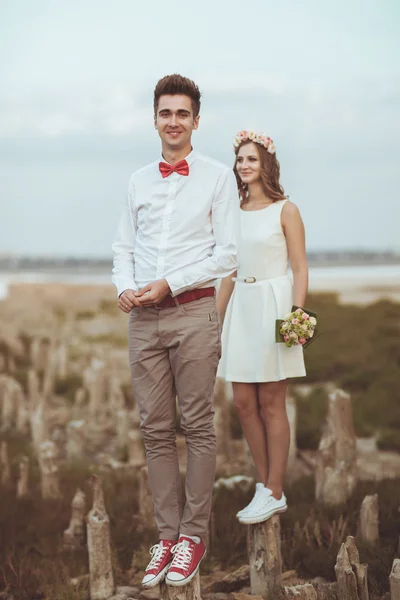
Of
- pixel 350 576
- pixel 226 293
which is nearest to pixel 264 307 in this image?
pixel 226 293

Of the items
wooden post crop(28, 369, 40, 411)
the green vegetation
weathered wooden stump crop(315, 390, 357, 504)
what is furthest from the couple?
wooden post crop(28, 369, 40, 411)

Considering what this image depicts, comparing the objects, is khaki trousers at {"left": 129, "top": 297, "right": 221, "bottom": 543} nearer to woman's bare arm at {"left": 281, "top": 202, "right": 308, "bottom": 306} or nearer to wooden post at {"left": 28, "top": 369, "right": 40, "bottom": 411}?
woman's bare arm at {"left": 281, "top": 202, "right": 308, "bottom": 306}

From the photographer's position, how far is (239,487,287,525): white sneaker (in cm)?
414

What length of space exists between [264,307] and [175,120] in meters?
1.08

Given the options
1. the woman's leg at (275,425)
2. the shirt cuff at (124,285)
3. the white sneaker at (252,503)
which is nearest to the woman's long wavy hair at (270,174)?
the woman's leg at (275,425)

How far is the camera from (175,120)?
147 inches

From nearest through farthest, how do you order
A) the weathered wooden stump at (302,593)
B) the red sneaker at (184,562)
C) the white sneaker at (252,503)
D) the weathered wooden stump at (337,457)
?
1. the weathered wooden stump at (302,593)
2. the red sneaker at (184,562)
3. the white sneaker at (252,503)
4. the weathered wooden stump at (337,457)

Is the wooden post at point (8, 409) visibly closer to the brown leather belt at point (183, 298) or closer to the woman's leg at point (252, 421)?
the woman's leg at point (252, 421)

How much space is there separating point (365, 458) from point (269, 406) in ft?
8.83

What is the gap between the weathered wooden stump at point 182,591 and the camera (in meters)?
3.69

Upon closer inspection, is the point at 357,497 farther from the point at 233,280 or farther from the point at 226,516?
the point at 233,280

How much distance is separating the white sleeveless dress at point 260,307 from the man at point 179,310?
0.61 metres

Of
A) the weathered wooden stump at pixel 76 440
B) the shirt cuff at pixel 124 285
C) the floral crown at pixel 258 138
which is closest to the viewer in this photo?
the shirt cuff at pixel 124 285

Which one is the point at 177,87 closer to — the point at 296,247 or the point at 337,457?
the point at 296,247
